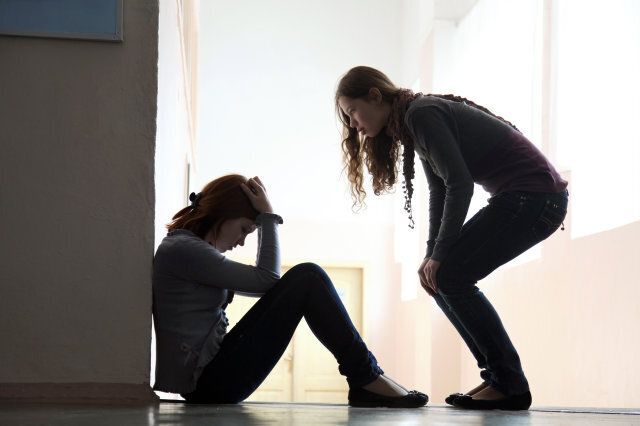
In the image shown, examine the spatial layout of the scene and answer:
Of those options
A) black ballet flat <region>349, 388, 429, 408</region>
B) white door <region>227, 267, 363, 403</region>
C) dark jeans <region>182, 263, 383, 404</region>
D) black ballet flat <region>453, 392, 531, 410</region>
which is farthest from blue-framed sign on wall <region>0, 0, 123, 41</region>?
white door <region>227, 267, 363, 403</region>

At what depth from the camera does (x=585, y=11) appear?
17.4ft

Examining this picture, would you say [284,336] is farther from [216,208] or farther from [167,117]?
[167,117]

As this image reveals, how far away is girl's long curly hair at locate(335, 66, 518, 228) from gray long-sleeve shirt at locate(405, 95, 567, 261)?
0.05m

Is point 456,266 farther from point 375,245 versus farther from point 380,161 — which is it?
point 375,245

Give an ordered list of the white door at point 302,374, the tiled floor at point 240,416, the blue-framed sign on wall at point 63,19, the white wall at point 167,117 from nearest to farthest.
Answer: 1. the tiled floor at point 240,416
2. the blue-framed sign on wall at point 63,19
3. the white wall at point 167,117
4. the white door at point 302,374

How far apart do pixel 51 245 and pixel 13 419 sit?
2.84 ft

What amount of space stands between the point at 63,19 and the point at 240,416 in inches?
48.8

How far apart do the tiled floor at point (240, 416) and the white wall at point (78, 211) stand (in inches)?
10.1

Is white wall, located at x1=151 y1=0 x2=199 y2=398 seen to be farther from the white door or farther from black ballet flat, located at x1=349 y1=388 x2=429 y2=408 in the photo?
the white door

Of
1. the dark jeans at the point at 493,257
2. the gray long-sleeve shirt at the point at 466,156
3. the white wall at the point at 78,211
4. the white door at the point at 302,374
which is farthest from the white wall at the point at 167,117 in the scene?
the white door at the point at 302,374

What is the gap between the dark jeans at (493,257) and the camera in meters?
2.37

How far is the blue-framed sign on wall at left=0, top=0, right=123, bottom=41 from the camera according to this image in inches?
97.0

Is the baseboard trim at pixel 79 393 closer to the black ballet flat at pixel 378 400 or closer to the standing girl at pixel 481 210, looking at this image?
the black ballet flat at pixel 378 400

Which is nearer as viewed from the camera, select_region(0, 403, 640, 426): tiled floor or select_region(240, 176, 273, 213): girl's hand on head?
select_region(0, 403, 640, 426): tiled floor
